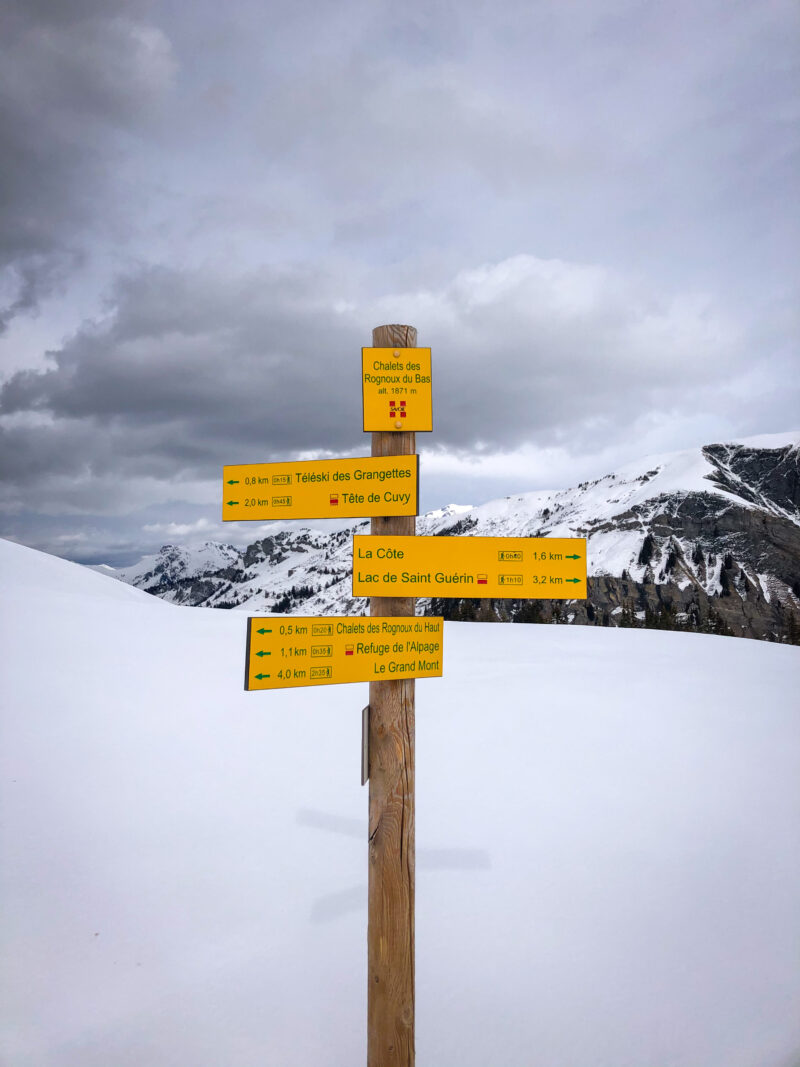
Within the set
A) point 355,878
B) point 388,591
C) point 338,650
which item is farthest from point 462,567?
point 355,878

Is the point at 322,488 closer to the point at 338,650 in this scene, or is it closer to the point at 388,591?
the point at 388,591

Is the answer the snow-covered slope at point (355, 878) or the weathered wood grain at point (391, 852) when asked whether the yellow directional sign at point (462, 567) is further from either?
the snow-covered slope at point (355, 878)

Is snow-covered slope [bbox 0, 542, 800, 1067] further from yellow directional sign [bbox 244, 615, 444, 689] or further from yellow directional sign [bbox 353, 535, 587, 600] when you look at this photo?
yellow directional sign [bbox 353, 535, 587, 600]

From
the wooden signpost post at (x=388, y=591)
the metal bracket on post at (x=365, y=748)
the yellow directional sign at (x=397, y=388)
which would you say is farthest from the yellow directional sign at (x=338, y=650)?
the yellow directional sign at (x=397, y=388)

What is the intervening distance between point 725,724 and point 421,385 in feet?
26.5

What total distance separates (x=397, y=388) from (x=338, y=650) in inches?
61.8

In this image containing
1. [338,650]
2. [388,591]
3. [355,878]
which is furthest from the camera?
[355,878]

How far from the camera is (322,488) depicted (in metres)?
3.36

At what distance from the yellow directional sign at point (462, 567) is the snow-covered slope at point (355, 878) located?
2694 millimetres

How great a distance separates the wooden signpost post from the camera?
305 centimetres

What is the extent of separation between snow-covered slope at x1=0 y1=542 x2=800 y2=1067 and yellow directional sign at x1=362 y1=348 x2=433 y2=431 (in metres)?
3.68

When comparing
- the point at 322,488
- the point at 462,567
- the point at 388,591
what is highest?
the point at 322,488

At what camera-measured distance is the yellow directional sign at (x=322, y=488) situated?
3.28 metres

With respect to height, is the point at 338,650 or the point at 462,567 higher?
the point at 462,567
